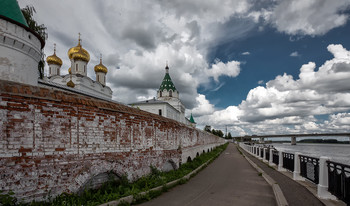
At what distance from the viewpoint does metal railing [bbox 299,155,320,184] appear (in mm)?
6918

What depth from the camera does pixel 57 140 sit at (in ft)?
14.6

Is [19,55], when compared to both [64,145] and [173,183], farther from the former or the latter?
[173,183]

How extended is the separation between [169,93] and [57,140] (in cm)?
5611

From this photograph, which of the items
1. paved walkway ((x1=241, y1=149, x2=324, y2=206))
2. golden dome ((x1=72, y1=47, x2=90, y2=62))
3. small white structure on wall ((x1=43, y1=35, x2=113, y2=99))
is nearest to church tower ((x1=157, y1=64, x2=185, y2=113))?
small white structure on wall ((x1=43, y1=35, x2=113, y2=99))

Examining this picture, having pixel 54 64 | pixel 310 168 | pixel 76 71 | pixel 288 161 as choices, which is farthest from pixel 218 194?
pixel 54 64

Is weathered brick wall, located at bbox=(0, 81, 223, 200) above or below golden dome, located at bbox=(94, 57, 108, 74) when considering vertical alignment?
below

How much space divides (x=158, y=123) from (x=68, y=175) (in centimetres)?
448

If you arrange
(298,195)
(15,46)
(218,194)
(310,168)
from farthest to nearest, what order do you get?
(15,46) < (310,168) < (218,194) < (298,195)

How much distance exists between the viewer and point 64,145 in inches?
180

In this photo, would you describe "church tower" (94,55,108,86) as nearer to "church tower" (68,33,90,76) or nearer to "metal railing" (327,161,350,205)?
"church tower" (68,33,90,76)

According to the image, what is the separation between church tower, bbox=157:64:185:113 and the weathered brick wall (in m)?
52.9

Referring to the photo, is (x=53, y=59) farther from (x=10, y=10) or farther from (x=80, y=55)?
(x=10, y=10)

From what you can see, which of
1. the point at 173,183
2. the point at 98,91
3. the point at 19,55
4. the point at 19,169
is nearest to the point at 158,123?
the point at 173,183

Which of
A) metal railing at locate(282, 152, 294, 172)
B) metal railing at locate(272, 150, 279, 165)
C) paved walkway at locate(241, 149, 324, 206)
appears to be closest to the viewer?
paved walkway at locate(241, 149, 324, 206)
